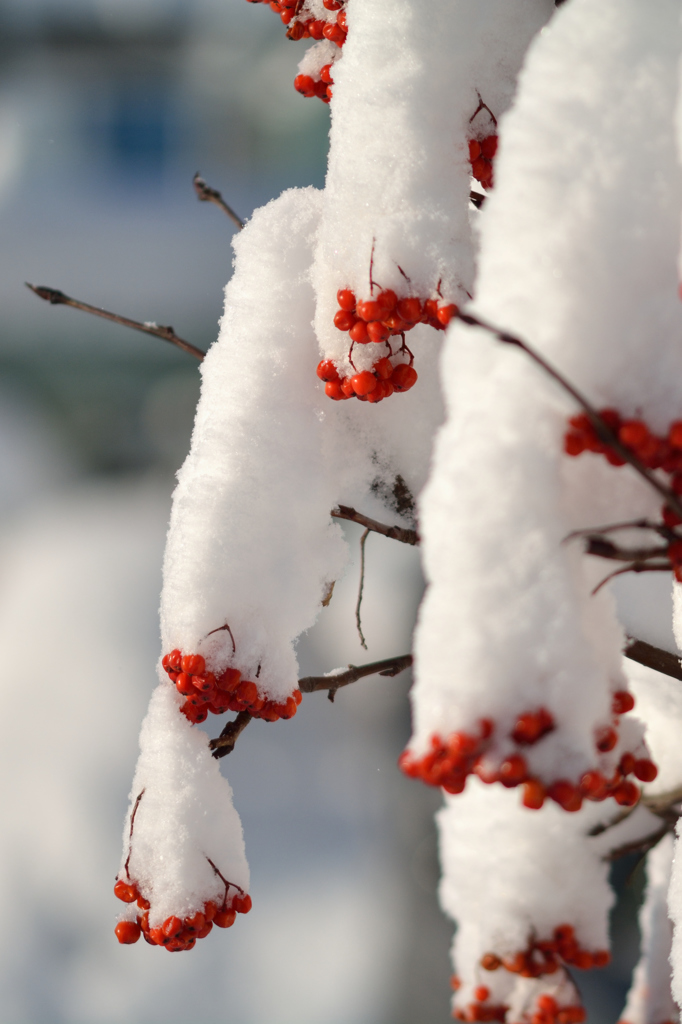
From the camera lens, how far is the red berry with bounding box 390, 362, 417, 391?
3.37 feet

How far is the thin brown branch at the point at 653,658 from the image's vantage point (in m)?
1.07

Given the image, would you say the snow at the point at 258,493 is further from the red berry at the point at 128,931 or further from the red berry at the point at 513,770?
the red berry at the point at 513,770

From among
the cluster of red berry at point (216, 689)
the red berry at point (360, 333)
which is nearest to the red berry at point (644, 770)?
the cluster of red berry at point (216, 689)

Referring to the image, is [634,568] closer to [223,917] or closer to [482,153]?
[482,153]

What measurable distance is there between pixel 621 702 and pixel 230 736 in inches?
25.6

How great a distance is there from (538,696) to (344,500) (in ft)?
2.36

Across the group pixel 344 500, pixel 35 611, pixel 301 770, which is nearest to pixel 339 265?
pixel 344 500

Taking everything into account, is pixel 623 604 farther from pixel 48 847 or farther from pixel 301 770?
pixel 48 847

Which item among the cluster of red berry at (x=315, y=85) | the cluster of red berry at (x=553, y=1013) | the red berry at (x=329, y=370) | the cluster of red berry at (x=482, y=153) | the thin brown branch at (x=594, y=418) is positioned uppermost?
the cluster of red berry at (x=315, y=85)

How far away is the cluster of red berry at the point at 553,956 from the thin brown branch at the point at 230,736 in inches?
30.4

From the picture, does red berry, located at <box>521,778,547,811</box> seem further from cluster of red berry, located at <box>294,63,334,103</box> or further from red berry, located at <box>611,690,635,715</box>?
cluster of red berry, located at <box>294,63,334,103</box>

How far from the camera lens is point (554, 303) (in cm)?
58

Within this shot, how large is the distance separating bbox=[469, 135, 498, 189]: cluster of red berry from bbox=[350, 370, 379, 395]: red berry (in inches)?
13.1

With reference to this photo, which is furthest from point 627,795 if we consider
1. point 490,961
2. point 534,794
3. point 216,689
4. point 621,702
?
point 490,961
